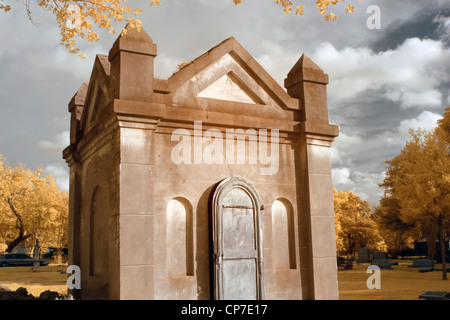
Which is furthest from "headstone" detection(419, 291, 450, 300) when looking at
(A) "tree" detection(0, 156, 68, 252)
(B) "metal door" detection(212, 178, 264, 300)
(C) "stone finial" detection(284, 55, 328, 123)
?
(A) "tree" detection(0, 156, 68, 252)

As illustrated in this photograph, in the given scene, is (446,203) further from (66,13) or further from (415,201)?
(66,13)

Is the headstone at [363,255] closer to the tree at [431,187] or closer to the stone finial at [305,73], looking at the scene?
the tree at [431,187]

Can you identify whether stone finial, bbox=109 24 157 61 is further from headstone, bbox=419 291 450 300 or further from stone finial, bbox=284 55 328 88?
headstone, bbox=419 291 450 300

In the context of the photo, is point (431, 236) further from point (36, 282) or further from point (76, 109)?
point (76, 109)

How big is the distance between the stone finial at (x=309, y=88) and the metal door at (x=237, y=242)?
275cm

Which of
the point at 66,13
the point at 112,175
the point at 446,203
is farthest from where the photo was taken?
the point at 446,203

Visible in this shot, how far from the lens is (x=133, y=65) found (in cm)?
912

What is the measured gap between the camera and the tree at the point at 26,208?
3375 centimetres

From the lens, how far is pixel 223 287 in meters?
9.01

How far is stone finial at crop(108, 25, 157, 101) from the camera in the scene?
899 cm

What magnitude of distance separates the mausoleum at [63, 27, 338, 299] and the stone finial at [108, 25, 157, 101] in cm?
2
